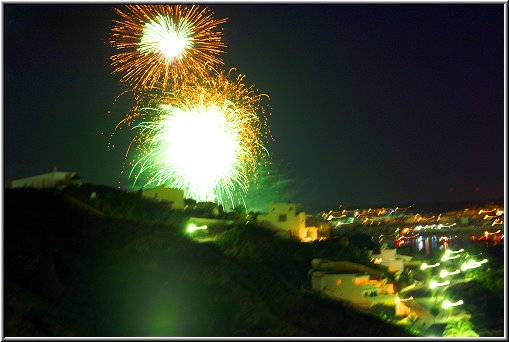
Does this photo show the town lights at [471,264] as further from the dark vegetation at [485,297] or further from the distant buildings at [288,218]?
the distant buildings at [288,218]

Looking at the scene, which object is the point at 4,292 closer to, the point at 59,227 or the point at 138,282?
the point at 138,282

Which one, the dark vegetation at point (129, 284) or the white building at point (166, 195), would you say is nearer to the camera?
the dark vegetation at point (129, 284)

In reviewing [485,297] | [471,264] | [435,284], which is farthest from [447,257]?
[485,297]

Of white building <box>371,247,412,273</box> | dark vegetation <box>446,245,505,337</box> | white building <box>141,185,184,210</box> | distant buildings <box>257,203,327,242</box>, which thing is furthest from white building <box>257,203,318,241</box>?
dark vegetation <box>446,245,505,337</box>

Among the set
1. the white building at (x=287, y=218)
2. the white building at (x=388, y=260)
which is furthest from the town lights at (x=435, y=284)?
the white building at (x=287, y=218)

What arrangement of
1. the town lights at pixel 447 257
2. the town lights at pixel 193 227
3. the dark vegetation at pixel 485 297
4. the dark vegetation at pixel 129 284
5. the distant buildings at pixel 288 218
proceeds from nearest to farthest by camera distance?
the dark vegetation at pixel 129 284
the dark vegetation at pixel 485 297
the town lights at pixel 193 227
the distant buildings at pixel 288 218
the town lights at pixel 447 257

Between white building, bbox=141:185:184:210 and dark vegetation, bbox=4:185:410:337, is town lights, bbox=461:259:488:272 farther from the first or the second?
white building, bbox=141:185:184:210
